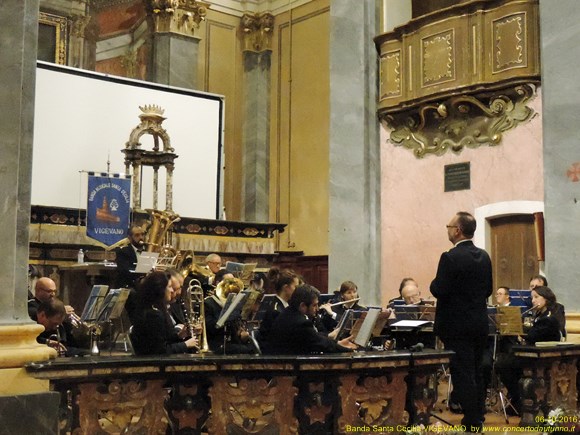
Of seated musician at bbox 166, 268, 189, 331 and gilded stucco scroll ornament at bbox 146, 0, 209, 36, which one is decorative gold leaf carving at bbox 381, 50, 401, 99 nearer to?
seated musician at bbox 166, 268, 189, 331

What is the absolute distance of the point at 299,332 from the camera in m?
6.03

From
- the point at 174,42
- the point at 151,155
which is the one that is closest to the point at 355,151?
the point at 151,155

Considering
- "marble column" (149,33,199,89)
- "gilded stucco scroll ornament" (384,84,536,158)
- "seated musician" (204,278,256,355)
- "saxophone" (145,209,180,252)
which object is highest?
"marble column" (149,33,199,89)

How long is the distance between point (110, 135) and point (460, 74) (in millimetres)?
7122

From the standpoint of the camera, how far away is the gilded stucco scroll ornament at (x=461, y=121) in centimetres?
1066

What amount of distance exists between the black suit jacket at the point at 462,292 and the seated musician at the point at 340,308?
2.00 meters

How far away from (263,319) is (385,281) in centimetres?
517

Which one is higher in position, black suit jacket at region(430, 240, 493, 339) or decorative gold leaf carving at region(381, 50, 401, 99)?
decorative gold leaf carving at region(381, 50, 401, 99)

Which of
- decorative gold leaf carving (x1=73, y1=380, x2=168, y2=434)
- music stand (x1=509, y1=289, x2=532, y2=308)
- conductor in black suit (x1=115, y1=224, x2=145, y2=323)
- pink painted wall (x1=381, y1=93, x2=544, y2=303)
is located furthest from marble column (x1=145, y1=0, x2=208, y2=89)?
decorative gold leaf carving (x1=73, y1=380, x2=168, y2=434)

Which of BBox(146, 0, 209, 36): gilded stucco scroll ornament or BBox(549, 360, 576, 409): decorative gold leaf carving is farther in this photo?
BBox(146, 0, 209, 36): gilded stucco scroll ornament

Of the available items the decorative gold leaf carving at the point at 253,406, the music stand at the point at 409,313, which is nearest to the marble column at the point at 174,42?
the music stand at the point at 409,313

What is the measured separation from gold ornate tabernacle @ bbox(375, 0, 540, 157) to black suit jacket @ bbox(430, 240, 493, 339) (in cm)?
482

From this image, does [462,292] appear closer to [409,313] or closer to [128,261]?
[409,313]

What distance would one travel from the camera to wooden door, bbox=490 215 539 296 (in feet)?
35.2
